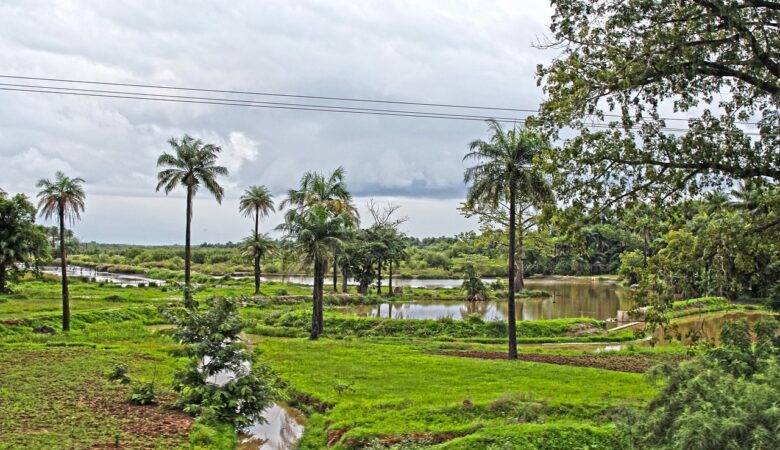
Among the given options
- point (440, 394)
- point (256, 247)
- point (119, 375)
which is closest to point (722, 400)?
point (440, 394)

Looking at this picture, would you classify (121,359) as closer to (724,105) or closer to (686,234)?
(686,234)

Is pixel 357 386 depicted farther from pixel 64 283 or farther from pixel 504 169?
pixel 64 283

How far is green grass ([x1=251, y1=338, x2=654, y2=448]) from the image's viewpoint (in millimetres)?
17359

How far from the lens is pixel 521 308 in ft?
204

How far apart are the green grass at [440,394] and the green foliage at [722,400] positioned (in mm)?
4479

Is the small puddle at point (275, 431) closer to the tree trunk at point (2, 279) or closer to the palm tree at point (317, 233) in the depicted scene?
the palm tree at point (317, 233)

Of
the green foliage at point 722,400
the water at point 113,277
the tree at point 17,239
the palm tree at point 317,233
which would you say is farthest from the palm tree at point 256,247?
the green foliage at point 722,400

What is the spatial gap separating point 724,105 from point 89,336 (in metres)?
36.4

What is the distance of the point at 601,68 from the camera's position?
14547mm

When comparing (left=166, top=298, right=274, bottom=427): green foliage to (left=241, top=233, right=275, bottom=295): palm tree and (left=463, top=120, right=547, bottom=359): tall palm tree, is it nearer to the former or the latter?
(left=463, top=120, right=547, bottom=359): tall palm tree

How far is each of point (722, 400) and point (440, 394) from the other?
1250 cm

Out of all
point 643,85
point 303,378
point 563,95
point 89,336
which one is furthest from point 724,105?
point 89,336

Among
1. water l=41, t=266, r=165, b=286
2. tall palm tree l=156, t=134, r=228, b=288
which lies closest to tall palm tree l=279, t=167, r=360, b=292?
tall palm tree l=156, t=134, r=228, b=288

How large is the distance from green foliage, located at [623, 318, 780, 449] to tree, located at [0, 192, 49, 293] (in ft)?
186
